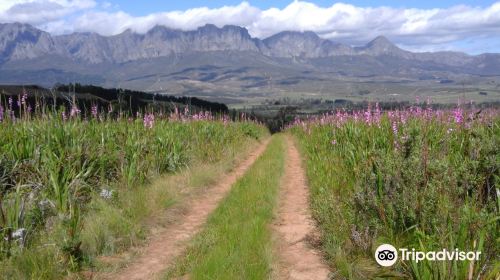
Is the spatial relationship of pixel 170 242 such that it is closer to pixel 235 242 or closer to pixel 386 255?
pixel 235 242

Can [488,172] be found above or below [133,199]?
above

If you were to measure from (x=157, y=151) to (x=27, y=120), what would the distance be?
11.1 feet

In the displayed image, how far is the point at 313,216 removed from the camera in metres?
8.35

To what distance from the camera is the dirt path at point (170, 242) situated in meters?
6.09

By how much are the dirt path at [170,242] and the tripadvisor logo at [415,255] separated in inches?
109

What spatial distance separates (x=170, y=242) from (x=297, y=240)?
200 centimetres

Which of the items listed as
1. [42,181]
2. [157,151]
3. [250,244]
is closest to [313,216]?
[250,244]

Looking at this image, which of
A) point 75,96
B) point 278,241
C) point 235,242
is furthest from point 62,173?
point 75,96

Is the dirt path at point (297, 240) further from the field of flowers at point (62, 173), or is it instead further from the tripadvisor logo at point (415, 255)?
the field of flowers at point (62, 173)

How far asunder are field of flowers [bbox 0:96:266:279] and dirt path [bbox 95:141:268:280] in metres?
0.64

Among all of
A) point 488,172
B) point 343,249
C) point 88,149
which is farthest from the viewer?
point 88,149

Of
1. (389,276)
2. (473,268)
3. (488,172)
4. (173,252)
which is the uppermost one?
(488,172)

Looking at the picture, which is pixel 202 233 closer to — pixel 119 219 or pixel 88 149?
pixel 119 219

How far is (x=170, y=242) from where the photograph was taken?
739 centimetres
